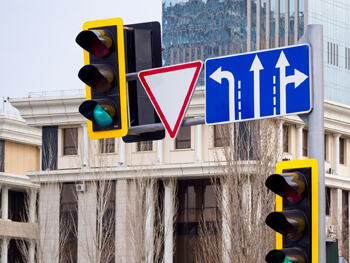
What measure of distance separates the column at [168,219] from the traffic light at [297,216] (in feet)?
126

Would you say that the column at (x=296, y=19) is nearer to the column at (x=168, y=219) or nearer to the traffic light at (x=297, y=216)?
the column at (x=168, y=219)

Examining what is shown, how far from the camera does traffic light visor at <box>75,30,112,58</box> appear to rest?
8.58 metres

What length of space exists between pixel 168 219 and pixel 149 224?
96 cm

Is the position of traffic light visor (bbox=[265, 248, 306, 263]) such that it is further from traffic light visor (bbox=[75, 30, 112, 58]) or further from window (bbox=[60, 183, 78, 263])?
window (bbox=[60, 183, 78, 263])

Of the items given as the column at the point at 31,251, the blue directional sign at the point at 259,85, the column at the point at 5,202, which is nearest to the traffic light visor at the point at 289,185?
the blue directional sign at the point at 259,85

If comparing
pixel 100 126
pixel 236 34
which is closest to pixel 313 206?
pixel 100 126

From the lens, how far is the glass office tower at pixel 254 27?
96125mm

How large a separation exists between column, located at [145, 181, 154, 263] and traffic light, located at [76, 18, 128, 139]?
3630 cm

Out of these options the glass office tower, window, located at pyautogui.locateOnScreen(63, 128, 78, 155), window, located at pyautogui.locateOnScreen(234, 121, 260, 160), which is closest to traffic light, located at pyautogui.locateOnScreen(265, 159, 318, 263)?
window, located at pyautogui.locateOnScreen(234, 121, 260, 160)

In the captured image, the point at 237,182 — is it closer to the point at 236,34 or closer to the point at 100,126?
the point at 100,126

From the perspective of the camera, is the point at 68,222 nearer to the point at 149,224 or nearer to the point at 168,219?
the point at 149,224

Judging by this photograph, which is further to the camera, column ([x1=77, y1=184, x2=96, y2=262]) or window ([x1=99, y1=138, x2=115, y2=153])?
window ([x1=99, y1=138, x2=115, y2=153])

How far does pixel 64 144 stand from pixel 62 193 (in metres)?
2.56

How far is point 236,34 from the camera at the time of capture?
4136 inches
